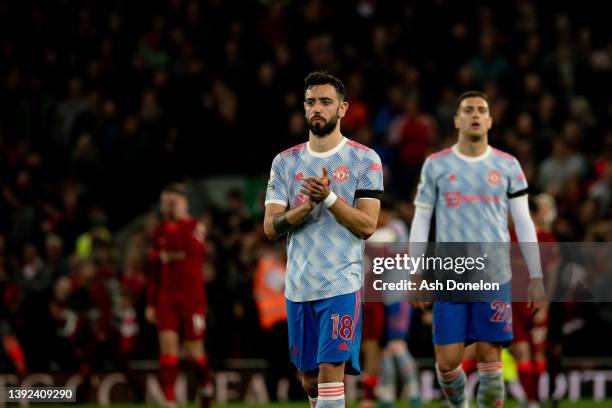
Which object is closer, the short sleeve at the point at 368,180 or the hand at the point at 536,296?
the short sleeve at the point at 368,180

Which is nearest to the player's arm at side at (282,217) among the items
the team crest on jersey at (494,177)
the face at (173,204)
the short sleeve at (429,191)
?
the short sleeve at (429,191)

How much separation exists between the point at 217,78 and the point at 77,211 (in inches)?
108

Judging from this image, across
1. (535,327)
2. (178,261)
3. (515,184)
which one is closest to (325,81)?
(515,184)

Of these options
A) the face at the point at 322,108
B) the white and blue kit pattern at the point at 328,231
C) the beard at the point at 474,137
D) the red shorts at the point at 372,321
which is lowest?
the red shorts at the point at 372,321

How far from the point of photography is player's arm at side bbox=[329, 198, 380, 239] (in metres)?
7.36


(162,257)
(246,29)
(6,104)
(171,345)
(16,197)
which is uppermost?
(246,29)

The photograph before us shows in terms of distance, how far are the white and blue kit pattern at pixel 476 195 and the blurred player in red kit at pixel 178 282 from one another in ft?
12.3

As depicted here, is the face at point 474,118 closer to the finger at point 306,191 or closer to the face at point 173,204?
the finger at point 306,191

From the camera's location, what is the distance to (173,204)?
40.0ft

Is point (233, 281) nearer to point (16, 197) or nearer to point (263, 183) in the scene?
point (263, 183)

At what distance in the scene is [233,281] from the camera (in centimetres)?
1466

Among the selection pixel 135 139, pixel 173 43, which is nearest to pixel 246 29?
pixel 173 43

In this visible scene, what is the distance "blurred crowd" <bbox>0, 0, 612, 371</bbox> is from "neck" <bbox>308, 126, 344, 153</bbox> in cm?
682

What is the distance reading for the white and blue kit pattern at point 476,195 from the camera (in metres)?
8.97
